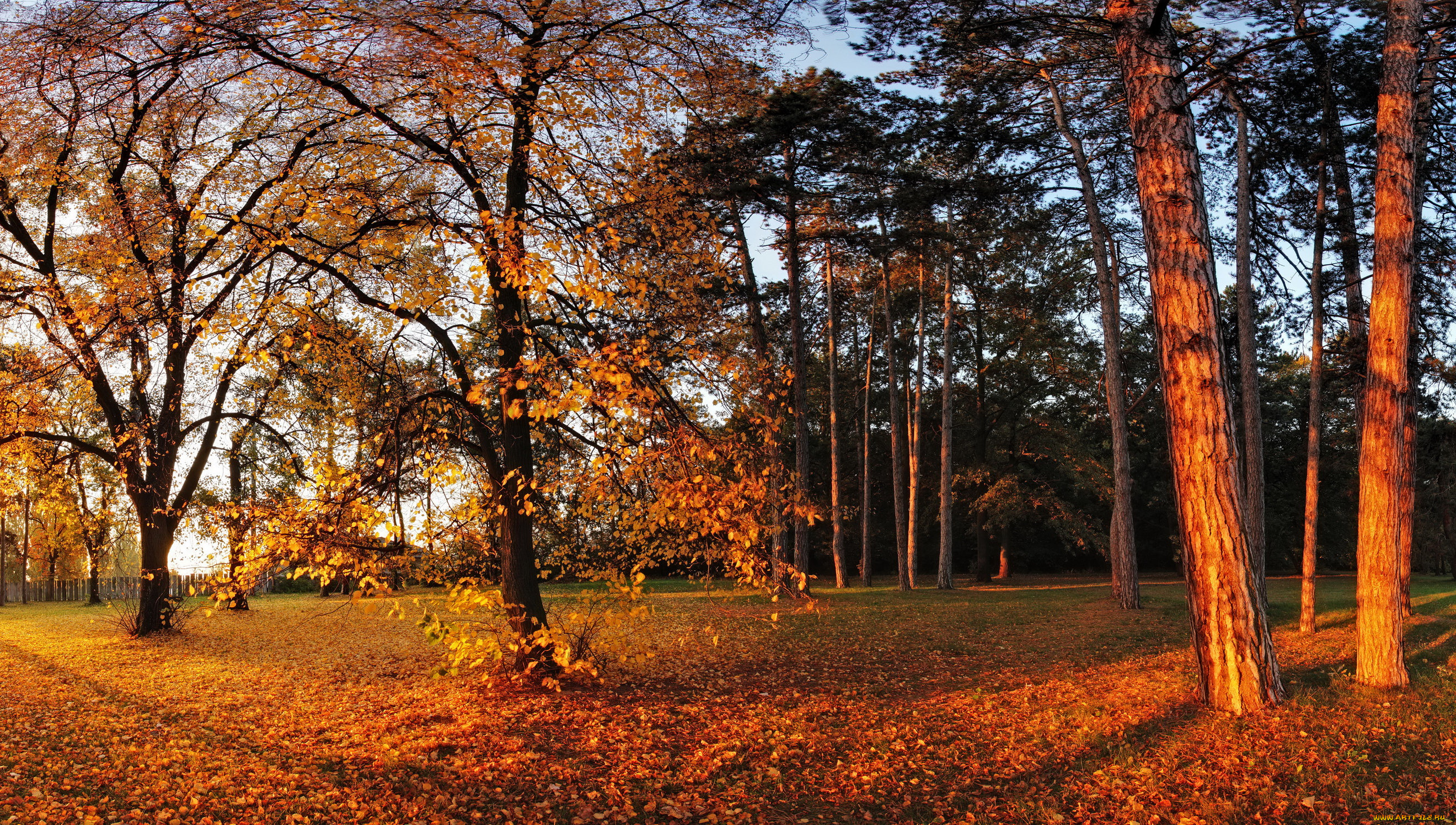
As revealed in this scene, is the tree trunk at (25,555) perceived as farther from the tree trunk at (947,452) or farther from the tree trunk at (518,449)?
the tree trunk at (947,452)

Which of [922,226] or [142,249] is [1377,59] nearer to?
[922,226]

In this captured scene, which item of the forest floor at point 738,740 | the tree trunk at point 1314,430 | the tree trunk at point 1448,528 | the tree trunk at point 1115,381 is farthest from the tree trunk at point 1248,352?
the tree trunk at point 1448,528

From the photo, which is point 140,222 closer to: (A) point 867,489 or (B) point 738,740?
(B) point 738,740

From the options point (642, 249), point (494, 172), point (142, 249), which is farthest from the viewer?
point (142, 249)

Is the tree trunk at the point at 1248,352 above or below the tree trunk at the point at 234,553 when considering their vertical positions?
above

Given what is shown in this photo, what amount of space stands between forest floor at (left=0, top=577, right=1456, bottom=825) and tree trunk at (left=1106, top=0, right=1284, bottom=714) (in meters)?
0.44

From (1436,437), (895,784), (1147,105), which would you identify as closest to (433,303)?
(895,784)

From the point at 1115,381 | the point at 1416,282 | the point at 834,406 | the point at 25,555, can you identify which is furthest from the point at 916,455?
the point at 25,555

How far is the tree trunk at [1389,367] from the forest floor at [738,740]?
1.47 feet

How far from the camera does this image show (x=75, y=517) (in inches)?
639

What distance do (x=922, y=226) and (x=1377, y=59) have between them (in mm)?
8232

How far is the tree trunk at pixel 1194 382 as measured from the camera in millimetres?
6043

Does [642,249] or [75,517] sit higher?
[642,249]

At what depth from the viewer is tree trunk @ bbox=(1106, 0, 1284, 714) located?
6043mm
